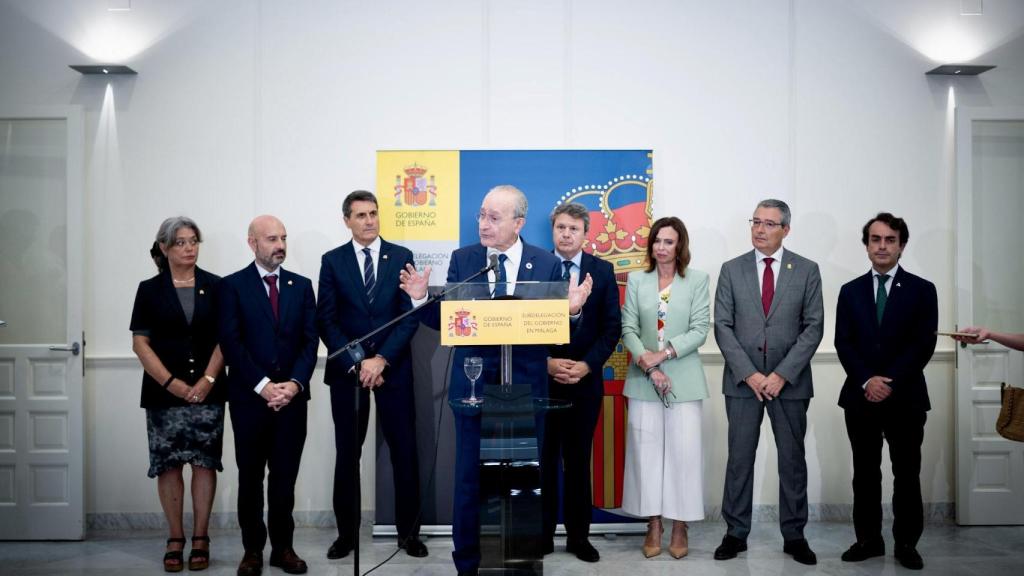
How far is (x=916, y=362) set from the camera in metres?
4.37

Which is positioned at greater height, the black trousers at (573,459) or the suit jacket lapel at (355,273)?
the suit jacket lapel at (355,273)

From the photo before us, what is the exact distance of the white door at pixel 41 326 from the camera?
16.6 ft

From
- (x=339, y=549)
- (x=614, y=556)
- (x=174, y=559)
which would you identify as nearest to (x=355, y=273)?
(x=339, y=549)

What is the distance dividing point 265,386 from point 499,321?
1591mm

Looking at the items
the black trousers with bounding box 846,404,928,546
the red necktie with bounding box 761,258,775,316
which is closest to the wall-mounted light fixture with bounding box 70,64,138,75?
the red necktie with bounding box 761,258,775,316

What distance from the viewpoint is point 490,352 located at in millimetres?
3447

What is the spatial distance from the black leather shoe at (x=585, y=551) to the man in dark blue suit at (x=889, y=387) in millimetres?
1406

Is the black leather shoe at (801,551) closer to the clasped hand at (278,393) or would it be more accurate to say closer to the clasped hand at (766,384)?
the clasped hand at (766,384)

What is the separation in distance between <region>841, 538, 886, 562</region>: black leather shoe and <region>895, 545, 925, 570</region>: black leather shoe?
3.9 inches

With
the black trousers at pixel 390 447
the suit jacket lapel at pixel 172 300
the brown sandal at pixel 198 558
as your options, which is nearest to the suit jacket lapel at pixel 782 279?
the black trousers at pixel 390 447

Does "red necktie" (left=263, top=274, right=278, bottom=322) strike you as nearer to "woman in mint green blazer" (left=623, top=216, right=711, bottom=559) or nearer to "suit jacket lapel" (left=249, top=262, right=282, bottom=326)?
"suit jacket lapel" (left=249, top=262, right=282, bottom=326)

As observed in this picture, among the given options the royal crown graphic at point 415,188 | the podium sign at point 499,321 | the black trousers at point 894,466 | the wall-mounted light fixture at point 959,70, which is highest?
the wall-mounted light fixture at point 959,70

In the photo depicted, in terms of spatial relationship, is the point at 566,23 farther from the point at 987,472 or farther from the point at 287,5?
the point at 987,472

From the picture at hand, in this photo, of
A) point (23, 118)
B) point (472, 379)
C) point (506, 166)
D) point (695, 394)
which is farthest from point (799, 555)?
point (23, 118)
